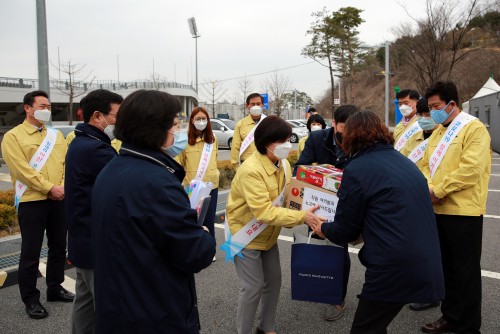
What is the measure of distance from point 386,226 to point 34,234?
10.2 feet

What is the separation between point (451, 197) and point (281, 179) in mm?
1315

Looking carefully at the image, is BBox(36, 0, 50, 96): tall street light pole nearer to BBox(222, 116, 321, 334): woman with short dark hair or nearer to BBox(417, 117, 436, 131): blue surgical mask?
BBox(222, 116, 321, 334): woman with short dark hair

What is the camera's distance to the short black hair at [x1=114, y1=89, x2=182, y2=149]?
71.0 inches

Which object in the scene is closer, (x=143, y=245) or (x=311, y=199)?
(x=143, y=245)

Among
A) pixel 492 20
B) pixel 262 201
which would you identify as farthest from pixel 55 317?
pixel 492 20

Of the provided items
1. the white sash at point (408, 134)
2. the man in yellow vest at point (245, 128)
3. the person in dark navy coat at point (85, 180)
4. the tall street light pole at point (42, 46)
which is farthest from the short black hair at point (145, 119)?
the tall street light pole at point (42, 46)

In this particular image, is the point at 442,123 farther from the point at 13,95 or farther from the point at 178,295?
the point at 13,95

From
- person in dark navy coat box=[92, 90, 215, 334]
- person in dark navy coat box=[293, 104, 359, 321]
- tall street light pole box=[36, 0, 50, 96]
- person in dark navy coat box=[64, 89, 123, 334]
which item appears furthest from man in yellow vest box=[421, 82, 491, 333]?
tall street light pole box=[36, 0, 50, 96]

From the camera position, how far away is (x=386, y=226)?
226cm

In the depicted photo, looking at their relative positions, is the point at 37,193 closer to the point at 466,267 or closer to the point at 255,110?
the point at 255,110

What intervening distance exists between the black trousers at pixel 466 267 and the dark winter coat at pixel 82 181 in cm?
261

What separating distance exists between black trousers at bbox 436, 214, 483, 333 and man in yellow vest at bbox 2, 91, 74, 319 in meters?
3.36

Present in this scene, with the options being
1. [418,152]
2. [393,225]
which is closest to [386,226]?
[393,225]

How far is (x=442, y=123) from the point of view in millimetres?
3426
